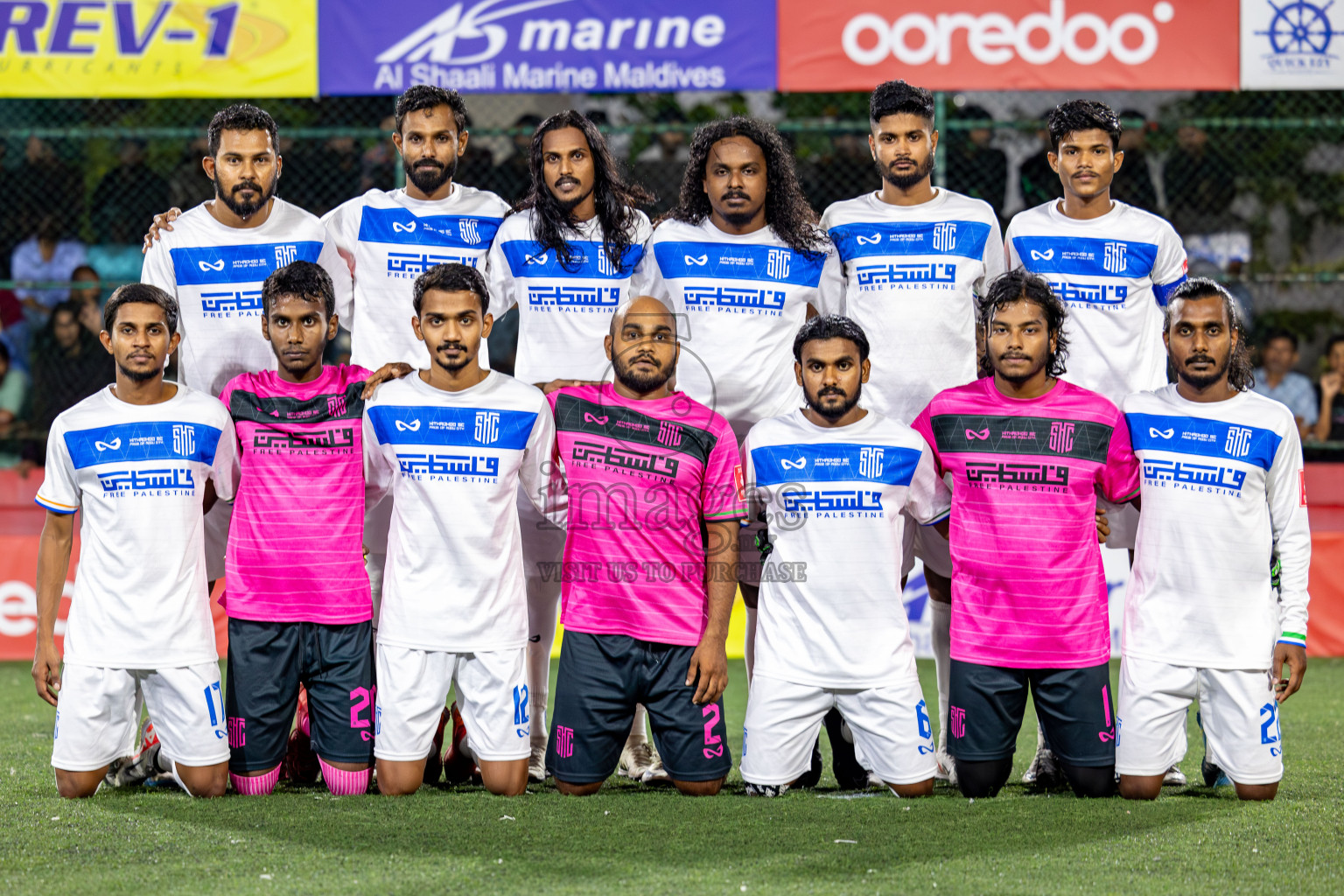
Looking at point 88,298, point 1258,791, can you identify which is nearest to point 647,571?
point 1258,791

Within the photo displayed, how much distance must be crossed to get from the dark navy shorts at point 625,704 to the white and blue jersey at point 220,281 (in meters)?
1.67

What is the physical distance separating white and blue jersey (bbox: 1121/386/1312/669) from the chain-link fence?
4.89 metres

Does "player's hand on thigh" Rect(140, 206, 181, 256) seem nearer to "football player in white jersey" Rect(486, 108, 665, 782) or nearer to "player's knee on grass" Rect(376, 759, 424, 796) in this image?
"football player in white jersey" Rect(486, 108, 665, 782)

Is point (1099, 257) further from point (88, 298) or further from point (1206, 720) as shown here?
point (88, 298)

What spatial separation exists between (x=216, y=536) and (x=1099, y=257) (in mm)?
3402

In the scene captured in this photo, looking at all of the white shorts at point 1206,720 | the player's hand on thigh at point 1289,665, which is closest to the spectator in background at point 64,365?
the white shorts at point 1206,720

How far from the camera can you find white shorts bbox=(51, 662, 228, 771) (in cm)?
472

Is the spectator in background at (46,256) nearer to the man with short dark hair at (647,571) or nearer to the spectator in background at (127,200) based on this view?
the spectator in background at (127,200)

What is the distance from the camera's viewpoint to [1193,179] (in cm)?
997

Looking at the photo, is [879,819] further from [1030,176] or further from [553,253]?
[1030,176]

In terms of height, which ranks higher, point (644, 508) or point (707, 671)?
point (644, 508)

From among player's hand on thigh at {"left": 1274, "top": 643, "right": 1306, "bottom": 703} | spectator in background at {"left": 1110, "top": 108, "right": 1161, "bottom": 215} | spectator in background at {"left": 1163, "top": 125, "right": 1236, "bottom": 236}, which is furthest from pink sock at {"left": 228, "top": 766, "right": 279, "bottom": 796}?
spectator in background at {"left": 1163, "top": 125, "right": 1236, "bottom": 236}

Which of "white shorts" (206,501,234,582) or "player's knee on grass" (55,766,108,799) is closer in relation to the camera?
"player's knee on grass" (55,766,108,799)

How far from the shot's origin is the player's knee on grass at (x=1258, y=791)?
15.7 ft
